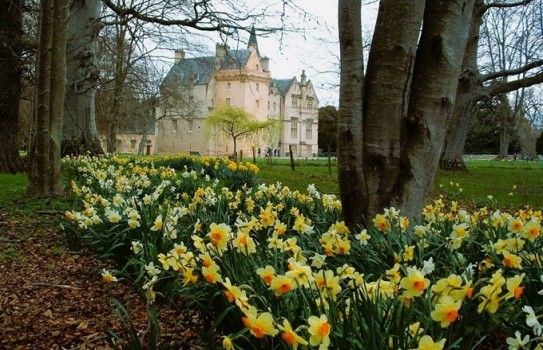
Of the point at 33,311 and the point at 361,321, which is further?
the point at 33,311

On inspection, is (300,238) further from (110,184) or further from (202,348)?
(110,184)

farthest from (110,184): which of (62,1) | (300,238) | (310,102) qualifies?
(310,102)

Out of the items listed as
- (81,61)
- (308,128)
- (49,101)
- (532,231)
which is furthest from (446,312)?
(308,128)

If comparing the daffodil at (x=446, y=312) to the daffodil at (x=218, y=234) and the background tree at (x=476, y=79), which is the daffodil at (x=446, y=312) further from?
the background tree at (x=476, y=79)

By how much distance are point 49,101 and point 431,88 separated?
214 inches

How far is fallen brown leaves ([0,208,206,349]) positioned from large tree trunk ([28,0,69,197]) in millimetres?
1963

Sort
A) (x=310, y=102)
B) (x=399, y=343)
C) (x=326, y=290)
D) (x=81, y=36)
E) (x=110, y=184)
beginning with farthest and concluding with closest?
(x=310, y=102)
(x=81, y=36)
(x=110, y=184)
(x=326, y=290)
(x=399, y=343)

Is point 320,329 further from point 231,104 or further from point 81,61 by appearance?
point 231,104

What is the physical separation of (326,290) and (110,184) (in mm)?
5004

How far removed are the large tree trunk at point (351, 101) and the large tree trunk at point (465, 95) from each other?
14.6 meters

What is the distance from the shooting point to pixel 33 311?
3.06 m

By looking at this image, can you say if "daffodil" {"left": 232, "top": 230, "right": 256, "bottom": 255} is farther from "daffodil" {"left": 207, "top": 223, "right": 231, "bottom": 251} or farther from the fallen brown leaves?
the fallen brown leaves

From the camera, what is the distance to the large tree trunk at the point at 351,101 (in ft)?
11.1

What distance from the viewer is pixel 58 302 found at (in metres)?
3.26
